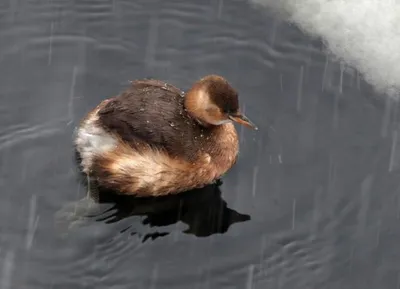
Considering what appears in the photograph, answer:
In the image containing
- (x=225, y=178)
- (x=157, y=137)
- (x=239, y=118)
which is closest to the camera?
(x=157, y=137)

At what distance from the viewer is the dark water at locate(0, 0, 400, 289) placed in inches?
223

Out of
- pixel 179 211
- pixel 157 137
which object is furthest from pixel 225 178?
pixel 157 137

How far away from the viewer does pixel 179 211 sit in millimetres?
6141

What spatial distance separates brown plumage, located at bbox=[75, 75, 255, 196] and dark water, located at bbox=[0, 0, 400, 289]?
0.62 feet

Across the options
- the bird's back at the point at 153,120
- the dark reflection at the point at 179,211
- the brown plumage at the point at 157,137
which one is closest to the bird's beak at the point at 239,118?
the brown plumage at the point at 157,137

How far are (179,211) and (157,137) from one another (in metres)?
0.60

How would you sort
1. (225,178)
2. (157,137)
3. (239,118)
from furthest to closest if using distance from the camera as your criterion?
(225,178) < (239,118) < (157,137)

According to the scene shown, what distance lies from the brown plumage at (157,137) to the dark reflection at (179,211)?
75 millimetres

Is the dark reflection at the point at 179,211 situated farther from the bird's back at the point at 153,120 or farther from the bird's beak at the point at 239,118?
the bird's beak at the point at 239,118

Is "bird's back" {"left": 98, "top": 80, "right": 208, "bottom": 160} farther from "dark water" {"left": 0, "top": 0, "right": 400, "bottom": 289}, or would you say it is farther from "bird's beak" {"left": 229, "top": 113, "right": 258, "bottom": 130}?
"dark water" {"left": 0, "top": 0, "right": 400, "bottom": 289}

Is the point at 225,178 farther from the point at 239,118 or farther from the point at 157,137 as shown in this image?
the point at 157,137

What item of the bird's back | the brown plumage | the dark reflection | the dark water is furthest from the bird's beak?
the dark reflection

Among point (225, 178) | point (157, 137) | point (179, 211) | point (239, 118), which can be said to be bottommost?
point (179, 211)

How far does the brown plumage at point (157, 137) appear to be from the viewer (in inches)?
234
